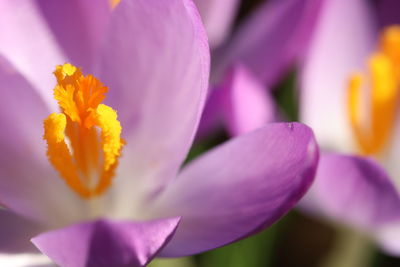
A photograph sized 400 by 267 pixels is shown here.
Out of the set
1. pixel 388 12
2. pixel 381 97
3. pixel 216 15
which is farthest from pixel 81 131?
pixel 388 12

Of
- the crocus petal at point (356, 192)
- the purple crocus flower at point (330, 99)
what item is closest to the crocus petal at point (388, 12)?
the purple crocus flower at point (330, 99)

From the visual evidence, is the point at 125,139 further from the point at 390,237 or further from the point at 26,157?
the point at 390,237

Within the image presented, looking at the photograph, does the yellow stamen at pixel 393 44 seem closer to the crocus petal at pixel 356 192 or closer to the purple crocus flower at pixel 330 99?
the purple crocus flower at pixel 330 99

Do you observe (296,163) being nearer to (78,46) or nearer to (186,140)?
(186,140)

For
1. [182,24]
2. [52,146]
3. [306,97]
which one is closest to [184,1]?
[182,24]

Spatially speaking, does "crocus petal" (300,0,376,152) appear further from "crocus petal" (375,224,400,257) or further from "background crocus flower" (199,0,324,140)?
"crocus petal" (375,224,400,257)

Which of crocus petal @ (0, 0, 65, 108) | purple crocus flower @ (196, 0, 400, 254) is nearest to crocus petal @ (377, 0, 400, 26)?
purple crocus flower @ (196, 0, 400, 254)
